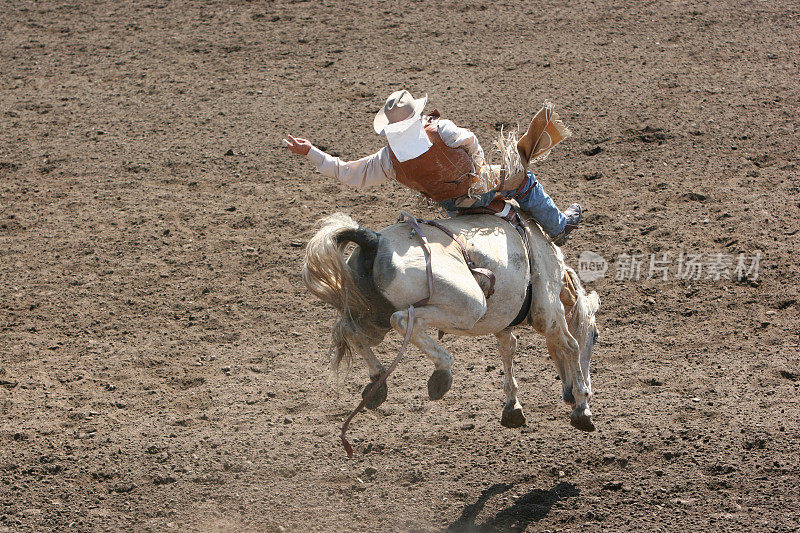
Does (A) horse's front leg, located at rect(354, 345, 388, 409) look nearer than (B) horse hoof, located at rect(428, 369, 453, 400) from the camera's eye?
No

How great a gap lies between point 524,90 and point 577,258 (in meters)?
3.01

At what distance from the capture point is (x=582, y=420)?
557 cm

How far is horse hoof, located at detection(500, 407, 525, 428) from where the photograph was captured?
5828 millimetres

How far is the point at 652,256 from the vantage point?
777cm

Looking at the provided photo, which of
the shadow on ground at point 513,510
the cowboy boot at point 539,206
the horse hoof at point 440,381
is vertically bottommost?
the shadow on ground at point 513,510

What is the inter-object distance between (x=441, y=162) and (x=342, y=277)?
87 cm

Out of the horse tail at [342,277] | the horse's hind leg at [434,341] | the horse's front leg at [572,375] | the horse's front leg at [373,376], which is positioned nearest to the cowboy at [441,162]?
the horse tail at [342,277]

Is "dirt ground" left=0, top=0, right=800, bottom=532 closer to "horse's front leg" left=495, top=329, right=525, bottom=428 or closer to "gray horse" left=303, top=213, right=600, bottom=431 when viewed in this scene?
"horse's front leg" left=495, top=329, right=525, bottom=428

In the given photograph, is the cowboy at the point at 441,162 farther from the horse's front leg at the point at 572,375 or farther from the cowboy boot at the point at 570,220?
the horse's front leg at the point at 572,375

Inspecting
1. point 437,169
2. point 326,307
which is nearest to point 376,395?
point 437,169

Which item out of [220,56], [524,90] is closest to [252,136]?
[220,56]

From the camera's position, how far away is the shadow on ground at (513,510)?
526cm

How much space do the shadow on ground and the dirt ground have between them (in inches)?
0.8

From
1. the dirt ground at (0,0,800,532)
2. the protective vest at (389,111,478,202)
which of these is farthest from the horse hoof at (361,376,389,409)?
the protective vest at (389,111,478,202)
